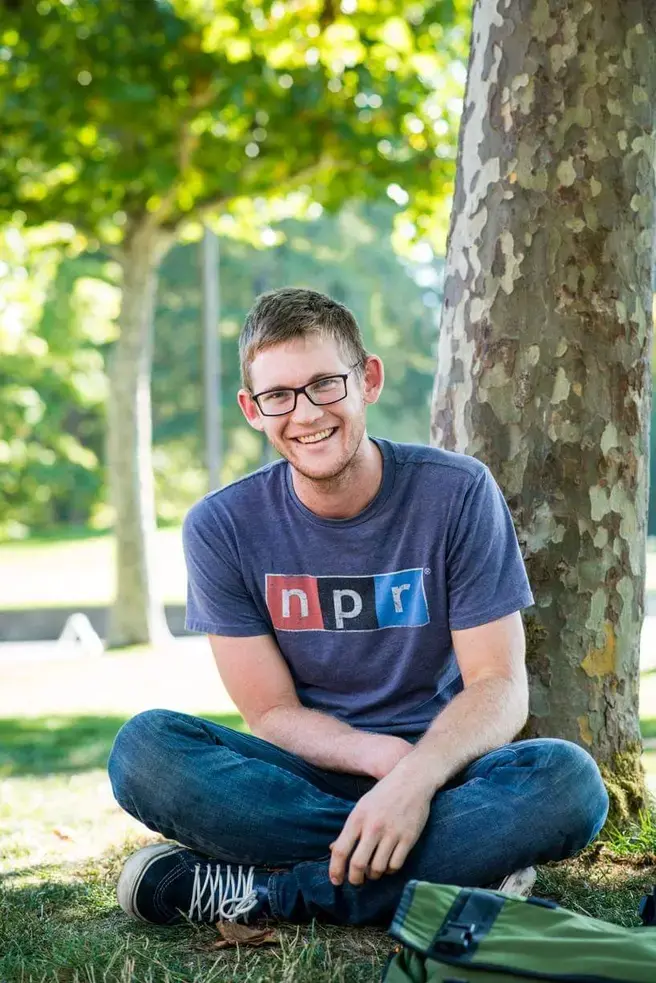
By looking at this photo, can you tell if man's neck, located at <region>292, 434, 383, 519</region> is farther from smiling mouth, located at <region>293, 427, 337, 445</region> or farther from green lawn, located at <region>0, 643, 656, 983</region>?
green lawn, located at <region>0, 643, 656, 983</region>

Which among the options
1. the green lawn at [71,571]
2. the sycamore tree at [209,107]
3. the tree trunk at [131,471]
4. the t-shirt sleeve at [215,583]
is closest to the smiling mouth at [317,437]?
the t-shirt sleeve at [215,583]

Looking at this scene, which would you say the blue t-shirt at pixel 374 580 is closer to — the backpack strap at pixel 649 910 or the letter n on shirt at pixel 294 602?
the letter n on shirt at pixel 294 602

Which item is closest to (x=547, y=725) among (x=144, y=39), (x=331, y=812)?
(x=331, y=812)

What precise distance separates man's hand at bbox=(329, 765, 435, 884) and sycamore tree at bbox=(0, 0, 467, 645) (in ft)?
25.4

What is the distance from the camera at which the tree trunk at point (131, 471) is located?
12.3 m

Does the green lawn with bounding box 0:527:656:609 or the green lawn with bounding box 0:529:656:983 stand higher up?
the green lawn with bounding box 0:529:656:983

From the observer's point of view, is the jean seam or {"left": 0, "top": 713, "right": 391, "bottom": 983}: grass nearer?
{"left": 0, "top": 713, "right": 391, "bottom": 983}: grass

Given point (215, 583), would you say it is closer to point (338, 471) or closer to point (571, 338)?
point (338, 471)

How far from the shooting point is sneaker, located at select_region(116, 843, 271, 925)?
10.2 feet

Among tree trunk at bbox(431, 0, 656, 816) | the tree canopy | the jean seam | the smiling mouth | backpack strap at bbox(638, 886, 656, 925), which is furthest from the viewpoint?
the tree canopy

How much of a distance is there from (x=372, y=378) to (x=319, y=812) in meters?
1.21

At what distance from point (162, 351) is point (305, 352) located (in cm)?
3891

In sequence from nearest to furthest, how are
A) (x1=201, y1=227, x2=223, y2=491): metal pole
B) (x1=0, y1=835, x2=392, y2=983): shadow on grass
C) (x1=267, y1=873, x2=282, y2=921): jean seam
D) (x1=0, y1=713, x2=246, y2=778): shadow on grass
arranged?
(x1=0, y1=835, x2=392, y2=983): shadow on grass < (x1=267, y1=873, x2=282, y2=921): jean seam < (x1=0, y1=713, x2=246, y2=778): shadow on grass < (x1=201, y1=227, x2=223, y2=491): metal pole

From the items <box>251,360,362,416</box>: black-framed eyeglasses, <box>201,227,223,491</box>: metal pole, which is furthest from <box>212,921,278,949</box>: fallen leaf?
<box>201,227,223,491</box>: metal pole
